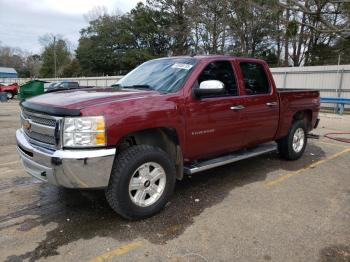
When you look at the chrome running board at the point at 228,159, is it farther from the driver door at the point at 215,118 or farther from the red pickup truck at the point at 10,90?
the red pickup truck at the point at 10,90

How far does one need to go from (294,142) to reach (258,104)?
1793 millimetres

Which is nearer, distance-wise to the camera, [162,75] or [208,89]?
[208,89]

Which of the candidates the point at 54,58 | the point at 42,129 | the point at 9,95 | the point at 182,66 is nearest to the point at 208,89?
the point at 182,66

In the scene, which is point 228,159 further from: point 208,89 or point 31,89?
point 31,89

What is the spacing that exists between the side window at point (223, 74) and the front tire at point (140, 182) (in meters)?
1.47

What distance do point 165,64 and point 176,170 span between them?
1.63m

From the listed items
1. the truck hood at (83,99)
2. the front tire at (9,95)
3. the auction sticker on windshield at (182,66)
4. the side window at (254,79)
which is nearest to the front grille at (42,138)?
the truck hood at (83,99)

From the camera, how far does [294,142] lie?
6.78m

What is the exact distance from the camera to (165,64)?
5.10 meters

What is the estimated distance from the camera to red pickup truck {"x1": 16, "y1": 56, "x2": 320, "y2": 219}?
137 inches

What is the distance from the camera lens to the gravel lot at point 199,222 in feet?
11.1

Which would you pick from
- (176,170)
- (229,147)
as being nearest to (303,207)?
(229,147)

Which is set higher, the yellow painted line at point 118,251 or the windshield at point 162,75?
the windshield at point 162,75

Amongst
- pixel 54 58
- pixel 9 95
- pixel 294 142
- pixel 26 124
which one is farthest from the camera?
pixel 54 58
